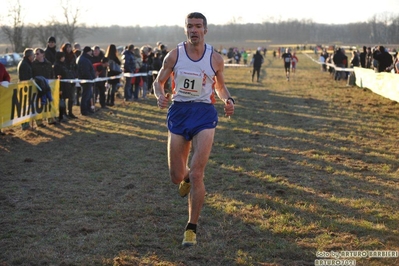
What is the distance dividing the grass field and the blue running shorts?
1.06m

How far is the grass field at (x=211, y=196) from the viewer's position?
5.08 m

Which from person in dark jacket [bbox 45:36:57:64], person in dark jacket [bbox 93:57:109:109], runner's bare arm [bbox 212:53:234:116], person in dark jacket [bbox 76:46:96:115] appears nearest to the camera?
runner's bare arm [bbox 212:53:234:116]

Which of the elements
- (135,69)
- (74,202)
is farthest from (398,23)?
(74,202)

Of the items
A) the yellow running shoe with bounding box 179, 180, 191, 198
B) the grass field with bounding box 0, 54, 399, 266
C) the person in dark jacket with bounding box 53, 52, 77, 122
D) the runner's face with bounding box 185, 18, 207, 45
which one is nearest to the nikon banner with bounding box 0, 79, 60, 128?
the person in dark jacket with bounding box 53, 52, 77, 122

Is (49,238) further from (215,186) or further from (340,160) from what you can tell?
(340,160)

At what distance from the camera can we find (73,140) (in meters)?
11.9

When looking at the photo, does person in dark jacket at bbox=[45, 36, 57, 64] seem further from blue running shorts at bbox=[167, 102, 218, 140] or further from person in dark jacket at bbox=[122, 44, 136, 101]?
blue running shorts at bbox=[167, 102, 218, 140]

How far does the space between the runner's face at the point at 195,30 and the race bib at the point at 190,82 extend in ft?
1.04

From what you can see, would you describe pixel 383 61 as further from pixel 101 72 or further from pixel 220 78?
pixel 220 78

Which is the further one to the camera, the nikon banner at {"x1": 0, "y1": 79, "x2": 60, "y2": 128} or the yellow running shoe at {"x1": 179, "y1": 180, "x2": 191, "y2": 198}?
the nikon banner at {"x1": 0, "y1": 79, "x2": 60, "y2": 128}

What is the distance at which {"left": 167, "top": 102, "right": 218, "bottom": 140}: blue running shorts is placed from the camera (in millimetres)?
5453

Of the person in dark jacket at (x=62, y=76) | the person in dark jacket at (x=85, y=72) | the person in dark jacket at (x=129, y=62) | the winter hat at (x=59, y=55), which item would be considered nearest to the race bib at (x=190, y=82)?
the person in dark jacket at (x=62, y=76)

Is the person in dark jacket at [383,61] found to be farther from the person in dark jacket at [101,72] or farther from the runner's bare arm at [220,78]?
the runner's bare arm at [220,78]

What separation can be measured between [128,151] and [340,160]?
3.97 m
